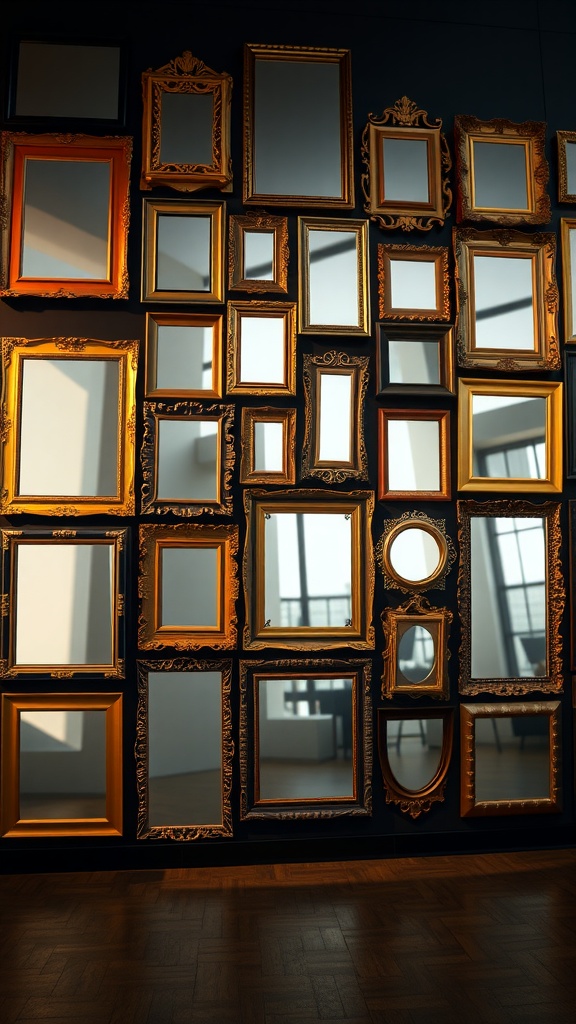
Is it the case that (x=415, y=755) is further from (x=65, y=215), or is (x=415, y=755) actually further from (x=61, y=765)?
(x=65, y=215)

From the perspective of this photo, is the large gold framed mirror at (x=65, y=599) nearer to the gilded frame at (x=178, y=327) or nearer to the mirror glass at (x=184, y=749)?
the mirror glass at (x=184, y=749)

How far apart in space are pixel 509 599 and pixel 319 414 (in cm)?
119

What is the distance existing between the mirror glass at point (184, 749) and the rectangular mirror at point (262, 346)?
1.30 m

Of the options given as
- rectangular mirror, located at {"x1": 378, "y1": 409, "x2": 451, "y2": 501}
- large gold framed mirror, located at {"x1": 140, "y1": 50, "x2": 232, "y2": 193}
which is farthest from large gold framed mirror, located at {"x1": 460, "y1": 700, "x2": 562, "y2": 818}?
large gold framed mirror, located at {"x1": 140, "y1": 50, "x2": 232, "y2": 193}

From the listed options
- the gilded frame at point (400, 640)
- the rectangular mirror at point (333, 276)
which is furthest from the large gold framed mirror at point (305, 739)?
the rectangular mirror at point (333, 276)

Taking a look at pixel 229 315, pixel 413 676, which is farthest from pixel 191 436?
pixel 413 676

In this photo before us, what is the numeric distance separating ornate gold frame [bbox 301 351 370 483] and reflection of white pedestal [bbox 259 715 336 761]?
Answer: 1.05 meters

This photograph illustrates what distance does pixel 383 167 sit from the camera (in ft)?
13.3

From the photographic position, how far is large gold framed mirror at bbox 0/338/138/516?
12.4 ft

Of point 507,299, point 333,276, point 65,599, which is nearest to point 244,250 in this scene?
point 333,276

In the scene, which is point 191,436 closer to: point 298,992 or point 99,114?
point 99,114

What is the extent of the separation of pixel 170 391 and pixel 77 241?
78cm

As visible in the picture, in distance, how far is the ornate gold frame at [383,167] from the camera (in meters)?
4.03

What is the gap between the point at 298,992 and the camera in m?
2.55
